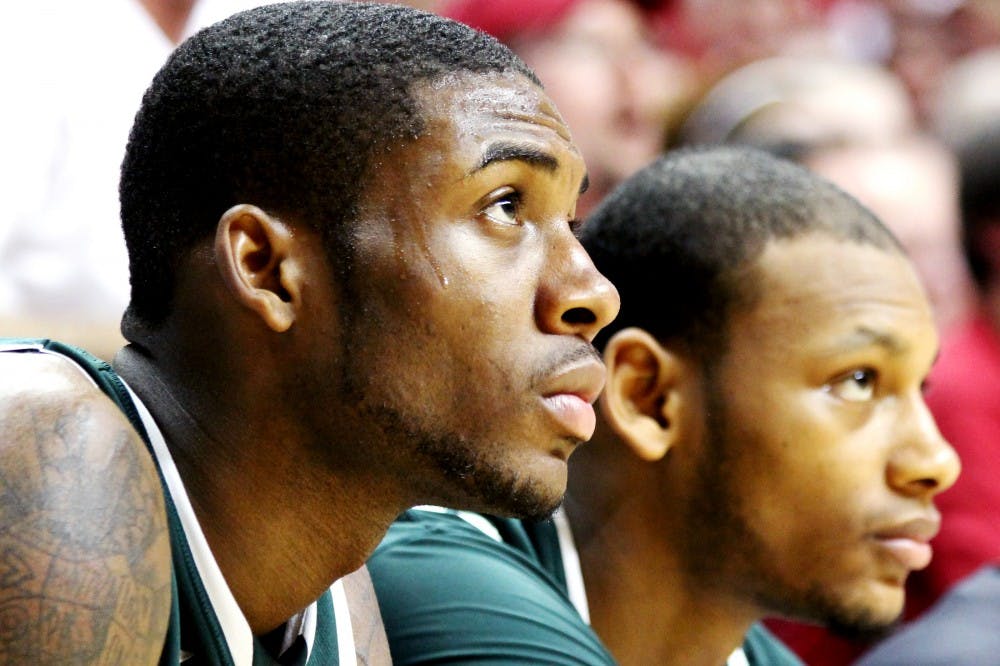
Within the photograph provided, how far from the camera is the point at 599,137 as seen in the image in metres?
3.98

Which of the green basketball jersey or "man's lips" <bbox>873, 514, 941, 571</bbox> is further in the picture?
"man's lips" <bbox>873, 514, 941, 571</bbox>

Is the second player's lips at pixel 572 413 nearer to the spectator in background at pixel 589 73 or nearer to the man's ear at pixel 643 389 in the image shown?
the man's ear at pixel 643 389

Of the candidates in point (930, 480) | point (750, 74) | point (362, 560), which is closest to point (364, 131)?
point (362, 560)

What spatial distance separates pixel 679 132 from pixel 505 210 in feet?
9.33

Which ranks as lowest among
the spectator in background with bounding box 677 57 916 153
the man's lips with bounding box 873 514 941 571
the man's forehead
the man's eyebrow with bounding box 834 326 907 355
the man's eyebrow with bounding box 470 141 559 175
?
the man's lips with bounding box 873 514 941 571

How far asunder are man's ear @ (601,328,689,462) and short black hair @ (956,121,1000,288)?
5.89 ft

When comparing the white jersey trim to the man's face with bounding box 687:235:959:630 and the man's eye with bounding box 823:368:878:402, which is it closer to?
the man's face with bounding box 687:235:959:630

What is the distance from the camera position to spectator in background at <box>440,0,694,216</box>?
13.0ft

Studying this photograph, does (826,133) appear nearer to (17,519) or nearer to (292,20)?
(292,20)

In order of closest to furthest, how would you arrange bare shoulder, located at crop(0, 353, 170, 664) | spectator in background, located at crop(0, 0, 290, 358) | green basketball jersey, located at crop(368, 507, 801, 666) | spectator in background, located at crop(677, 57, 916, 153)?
1. bare shoulder, located at crop(0, 353, 170, 664)
2. green basketball jersey, located at crop(368, 507, 801, 666)
3. spectator in background, located at crop(0, 0, 290, 358)
4. spectator in background, located at crop(677, 57, 916, 153)

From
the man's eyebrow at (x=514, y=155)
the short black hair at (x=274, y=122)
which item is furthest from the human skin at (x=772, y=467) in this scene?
the short black hair at (x=274, y=122)

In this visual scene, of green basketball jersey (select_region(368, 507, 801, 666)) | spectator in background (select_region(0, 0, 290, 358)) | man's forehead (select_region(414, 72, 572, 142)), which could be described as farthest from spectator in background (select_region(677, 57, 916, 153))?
man's forehead (select_region(414, 72, 572, 142))

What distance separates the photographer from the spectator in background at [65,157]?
9.89ft

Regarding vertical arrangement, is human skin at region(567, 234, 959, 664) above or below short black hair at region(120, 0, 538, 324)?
below
